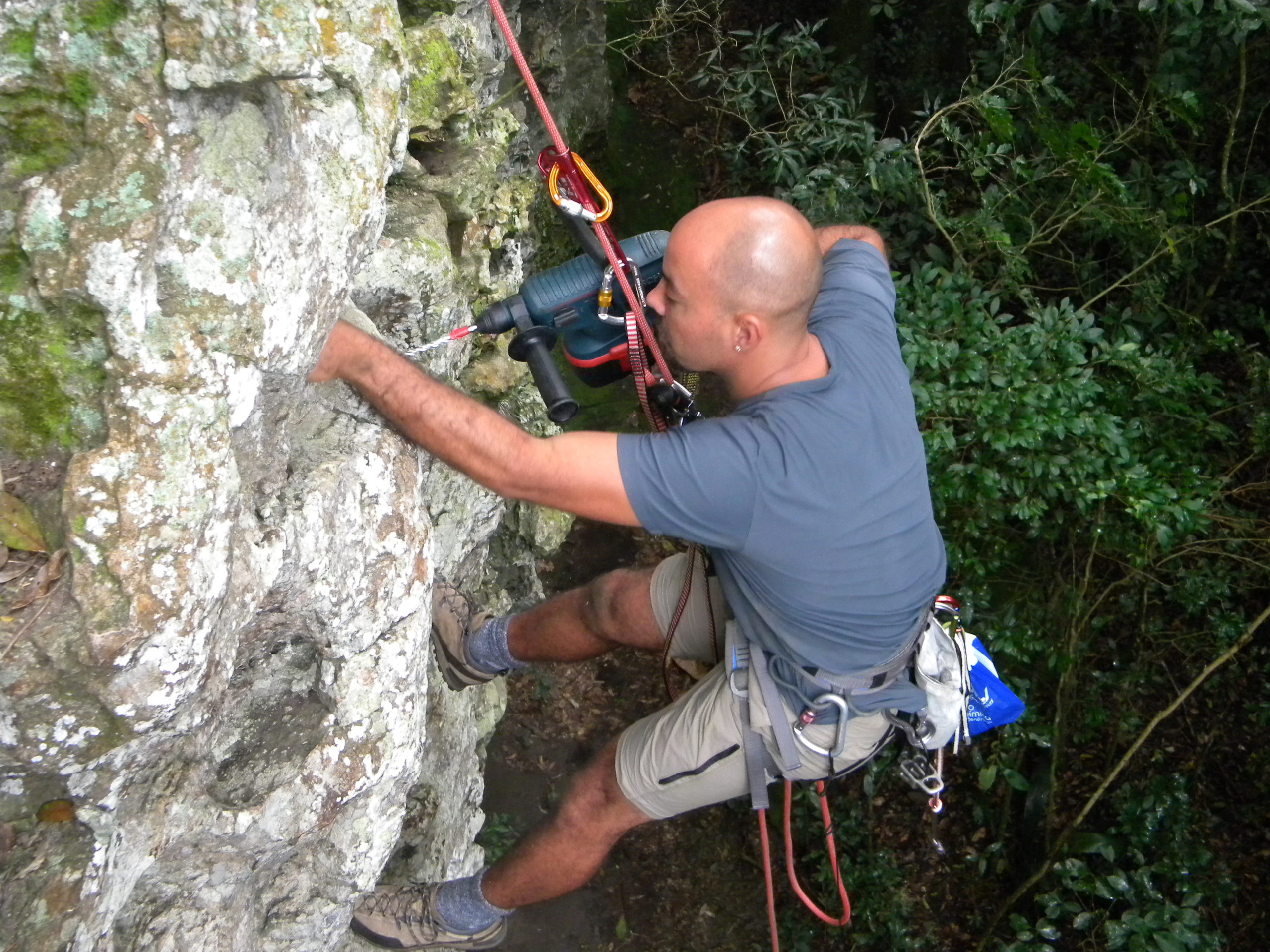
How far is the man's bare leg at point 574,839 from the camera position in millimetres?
2680

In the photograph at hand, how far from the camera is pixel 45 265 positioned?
144 cm

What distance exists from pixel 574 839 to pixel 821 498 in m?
1.27

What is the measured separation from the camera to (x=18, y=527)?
1491mm

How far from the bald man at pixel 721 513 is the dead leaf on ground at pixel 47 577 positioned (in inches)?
22.8

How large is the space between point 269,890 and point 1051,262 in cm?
391

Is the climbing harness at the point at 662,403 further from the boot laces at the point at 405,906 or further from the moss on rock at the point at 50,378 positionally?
the boot laces at the point at 405,906

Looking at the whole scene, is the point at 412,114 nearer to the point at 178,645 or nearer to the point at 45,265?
the point at 45,265

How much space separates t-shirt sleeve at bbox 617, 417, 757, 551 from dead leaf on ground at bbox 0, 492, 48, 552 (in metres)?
0.99

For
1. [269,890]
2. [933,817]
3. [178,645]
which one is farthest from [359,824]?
[933,817]

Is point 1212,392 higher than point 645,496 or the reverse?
the reverse

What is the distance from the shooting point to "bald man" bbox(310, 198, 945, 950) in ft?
6.42

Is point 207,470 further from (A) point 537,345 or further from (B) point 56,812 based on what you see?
(A) point 537,345

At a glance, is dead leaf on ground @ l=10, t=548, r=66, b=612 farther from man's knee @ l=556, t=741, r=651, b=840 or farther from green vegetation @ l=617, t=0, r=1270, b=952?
green vegetation @ l=617, t=0, r=1270, b=952

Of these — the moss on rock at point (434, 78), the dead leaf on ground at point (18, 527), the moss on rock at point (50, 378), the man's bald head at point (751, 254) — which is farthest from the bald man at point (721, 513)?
the moss on rock at point (434, 78)
